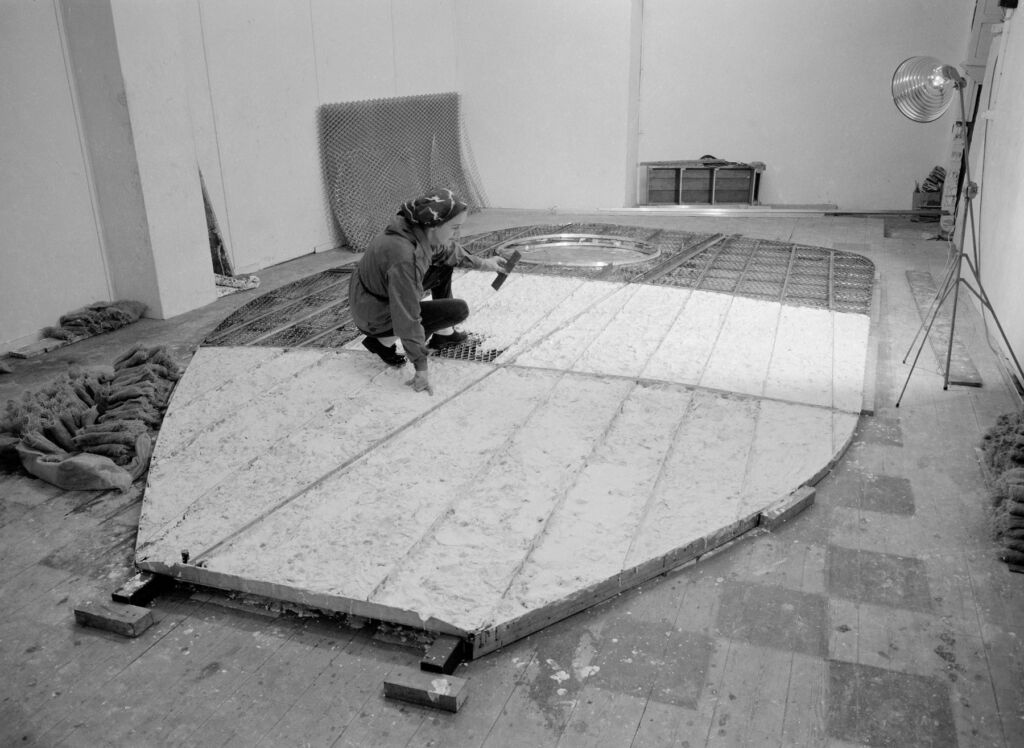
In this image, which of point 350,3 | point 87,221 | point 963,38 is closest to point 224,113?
point 87,221

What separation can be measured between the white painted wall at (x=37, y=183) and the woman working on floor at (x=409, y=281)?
200cm

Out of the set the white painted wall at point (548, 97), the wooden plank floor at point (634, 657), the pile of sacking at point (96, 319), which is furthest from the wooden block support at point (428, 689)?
the white painted wall at point (548, 97)

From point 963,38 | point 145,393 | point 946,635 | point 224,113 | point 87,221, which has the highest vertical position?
point 963,38

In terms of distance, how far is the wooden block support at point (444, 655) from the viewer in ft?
6.75

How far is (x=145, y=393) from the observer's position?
11.8ft

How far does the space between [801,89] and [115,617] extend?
310 inches

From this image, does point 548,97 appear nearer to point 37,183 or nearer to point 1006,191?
point 1006,191

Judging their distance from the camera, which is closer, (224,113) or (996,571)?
(996,571)

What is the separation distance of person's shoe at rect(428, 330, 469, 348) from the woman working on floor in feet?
A: 0.61

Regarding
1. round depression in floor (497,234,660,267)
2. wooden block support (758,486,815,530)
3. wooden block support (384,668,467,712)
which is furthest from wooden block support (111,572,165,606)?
round depression in floor (497,234,660,267)

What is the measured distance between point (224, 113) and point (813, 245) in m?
4.53

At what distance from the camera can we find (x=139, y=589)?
2.36m

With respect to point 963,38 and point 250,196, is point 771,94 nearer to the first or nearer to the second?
point 963,38

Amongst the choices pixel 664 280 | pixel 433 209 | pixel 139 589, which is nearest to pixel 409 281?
pixel 433 209
